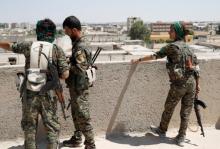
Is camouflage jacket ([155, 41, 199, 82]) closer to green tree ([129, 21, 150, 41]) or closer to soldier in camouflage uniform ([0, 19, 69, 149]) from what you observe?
soldier in camouflage uniform ([0, 19, 69, 149])

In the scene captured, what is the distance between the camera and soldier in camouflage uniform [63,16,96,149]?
358cm

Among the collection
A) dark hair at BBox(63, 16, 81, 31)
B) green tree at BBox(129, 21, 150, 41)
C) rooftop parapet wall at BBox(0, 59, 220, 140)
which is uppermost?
dark hair at BBox(63, 16, 81, 31)

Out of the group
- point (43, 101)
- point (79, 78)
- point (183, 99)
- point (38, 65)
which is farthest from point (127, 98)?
point (38, 65)

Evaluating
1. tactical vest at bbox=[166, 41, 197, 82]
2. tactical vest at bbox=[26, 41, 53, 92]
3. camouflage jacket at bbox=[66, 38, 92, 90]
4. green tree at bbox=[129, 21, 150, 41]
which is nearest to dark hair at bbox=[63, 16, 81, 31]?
camouflage jacket at bbox=[66, 38, 92, 90]

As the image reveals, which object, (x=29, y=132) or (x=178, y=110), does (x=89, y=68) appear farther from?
(x=178, y=110)

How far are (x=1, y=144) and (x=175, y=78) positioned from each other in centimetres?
214

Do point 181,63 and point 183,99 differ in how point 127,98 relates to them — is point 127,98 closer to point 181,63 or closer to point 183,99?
point 183,99

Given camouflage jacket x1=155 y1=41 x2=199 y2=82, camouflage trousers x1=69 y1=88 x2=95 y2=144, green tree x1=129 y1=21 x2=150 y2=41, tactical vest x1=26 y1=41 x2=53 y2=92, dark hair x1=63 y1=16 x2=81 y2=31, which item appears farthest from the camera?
green tree x1=129 y1=21 x2=150 y2=41

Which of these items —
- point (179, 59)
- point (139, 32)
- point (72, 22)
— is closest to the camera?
point (72, 22)

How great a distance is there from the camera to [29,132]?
3291mm

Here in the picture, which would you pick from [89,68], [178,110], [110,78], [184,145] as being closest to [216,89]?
[178,110]

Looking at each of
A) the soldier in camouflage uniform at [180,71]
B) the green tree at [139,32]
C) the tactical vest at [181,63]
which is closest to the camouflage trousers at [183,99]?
the soldier in camouflage uniform at [180,71]

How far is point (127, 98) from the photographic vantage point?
14.7 ft

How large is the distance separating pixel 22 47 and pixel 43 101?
0.53 metres
